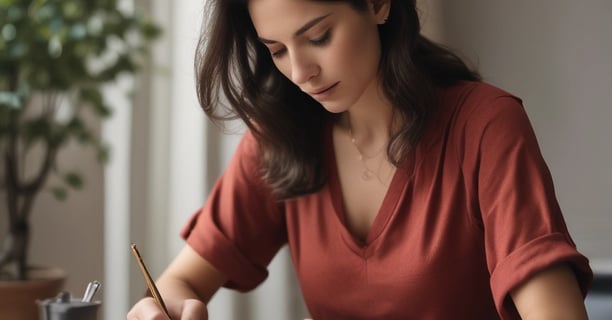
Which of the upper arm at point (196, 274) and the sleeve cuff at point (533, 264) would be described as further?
the upper arm at point (196, 274)

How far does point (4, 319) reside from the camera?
1554 mm

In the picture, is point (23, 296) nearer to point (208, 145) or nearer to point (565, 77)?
point (208, 145)

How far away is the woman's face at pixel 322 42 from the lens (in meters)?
1.20

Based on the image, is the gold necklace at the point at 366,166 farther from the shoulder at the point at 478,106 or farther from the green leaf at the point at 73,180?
the green leaf at the point at 73,180

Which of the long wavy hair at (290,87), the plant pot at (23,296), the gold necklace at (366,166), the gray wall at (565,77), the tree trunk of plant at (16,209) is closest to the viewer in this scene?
the long wavy hair at (290,87)

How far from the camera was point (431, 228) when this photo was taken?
1.31 metres

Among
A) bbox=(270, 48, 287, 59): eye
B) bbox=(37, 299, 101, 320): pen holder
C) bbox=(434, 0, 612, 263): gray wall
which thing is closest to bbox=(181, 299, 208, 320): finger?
bbox=(37, 299, 101, 320): pen holder

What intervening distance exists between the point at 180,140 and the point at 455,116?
0.79 metres

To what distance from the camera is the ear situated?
4.19 feet

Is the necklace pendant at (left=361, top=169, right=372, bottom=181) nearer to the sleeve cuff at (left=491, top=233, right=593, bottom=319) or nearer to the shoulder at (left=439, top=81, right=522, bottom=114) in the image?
the shoulder at (left=439, top=81, right=522, bottom=114)

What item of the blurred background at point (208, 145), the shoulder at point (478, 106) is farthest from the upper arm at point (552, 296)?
the blurred background at point (208, 145)

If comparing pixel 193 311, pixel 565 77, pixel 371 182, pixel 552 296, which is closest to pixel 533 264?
pixel 552 296

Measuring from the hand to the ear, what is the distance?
50cm

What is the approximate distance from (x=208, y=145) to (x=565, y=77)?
795 millimetres
